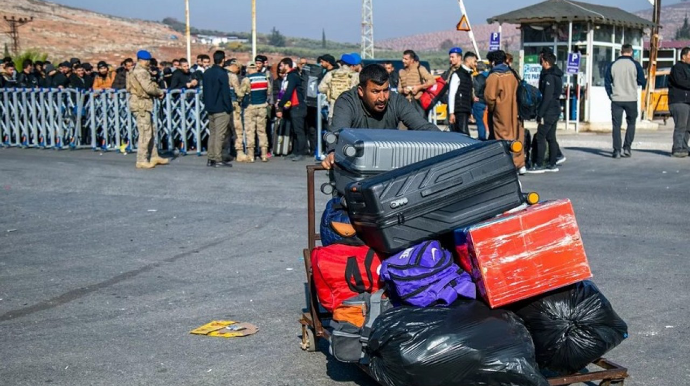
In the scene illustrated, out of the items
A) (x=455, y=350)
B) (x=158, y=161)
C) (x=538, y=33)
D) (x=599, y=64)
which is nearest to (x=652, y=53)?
(x=599, y=64)

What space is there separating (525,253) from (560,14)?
18.9 m

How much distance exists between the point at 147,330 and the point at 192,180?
842cm

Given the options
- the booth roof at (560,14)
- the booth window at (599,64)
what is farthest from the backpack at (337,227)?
the booth window at (599,64)

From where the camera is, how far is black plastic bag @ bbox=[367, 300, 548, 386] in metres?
4.53

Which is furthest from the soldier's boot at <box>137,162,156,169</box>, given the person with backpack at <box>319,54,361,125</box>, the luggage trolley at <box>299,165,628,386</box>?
the luggage trolley at <box>299,165,628,386</box>

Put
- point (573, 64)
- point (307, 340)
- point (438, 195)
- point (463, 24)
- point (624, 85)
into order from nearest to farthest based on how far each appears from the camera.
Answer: point (438, 195)
point (307, 340)
point (624, 85)
point (573, 64)
point (463, 24)

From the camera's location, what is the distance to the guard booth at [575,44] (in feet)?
74.8

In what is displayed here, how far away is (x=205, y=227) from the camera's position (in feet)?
35.1

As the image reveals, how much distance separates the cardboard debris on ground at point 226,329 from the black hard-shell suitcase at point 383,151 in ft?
4.81

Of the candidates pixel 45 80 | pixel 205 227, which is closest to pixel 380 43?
pixel 45 80

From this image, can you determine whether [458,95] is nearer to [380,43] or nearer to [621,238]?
[621,238]

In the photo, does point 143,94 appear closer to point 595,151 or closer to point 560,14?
point 595,151

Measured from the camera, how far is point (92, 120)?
1992 centimetres

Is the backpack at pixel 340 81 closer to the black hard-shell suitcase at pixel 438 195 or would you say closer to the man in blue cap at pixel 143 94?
the man in blue cap at pixel 143 94
